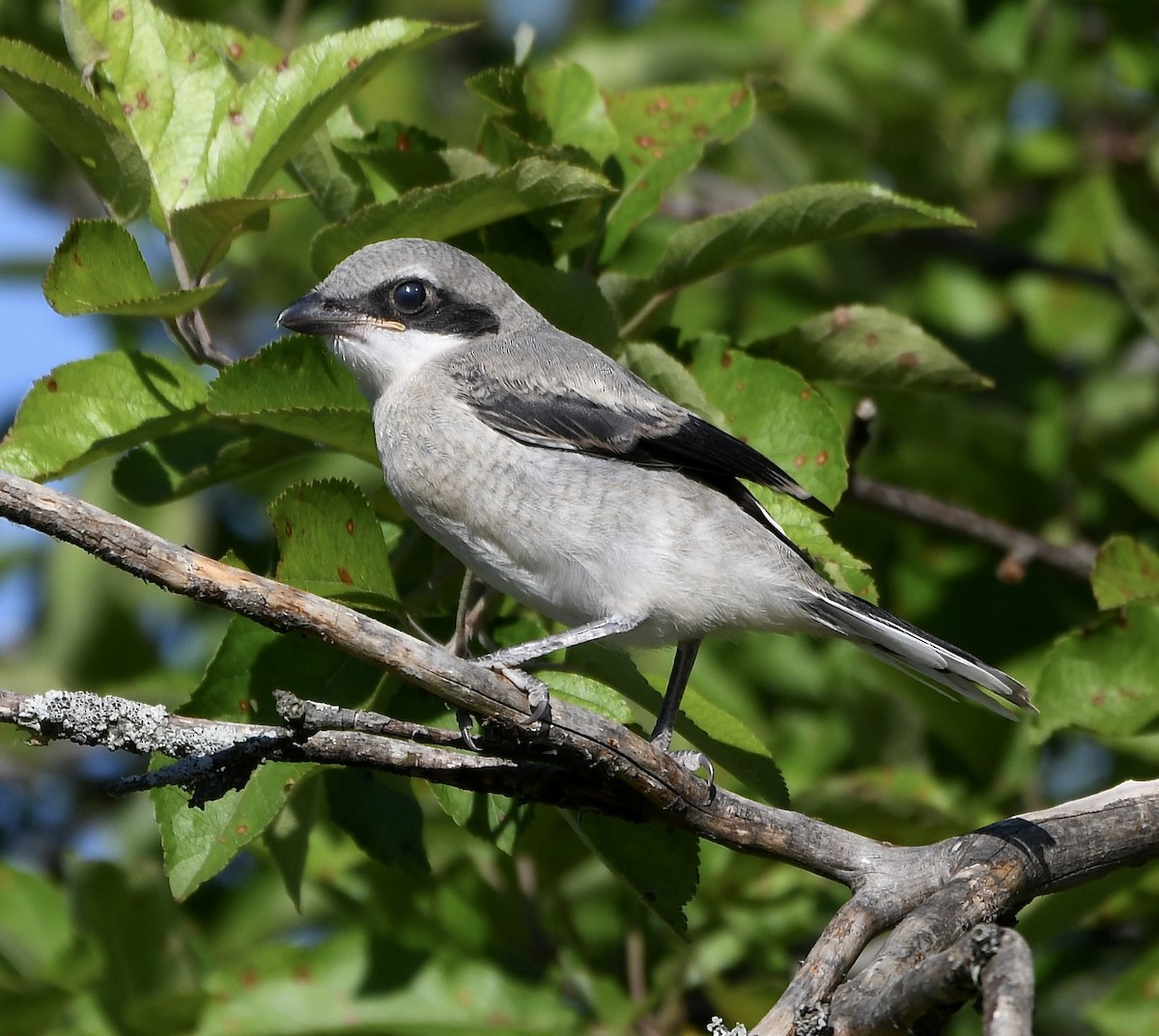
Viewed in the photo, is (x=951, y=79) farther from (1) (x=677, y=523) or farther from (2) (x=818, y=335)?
(1) (x=677, y=523)

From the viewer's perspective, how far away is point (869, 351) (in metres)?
4.43

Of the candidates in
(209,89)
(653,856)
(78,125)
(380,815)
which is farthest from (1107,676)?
(78,125)

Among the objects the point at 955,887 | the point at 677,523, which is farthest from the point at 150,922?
the point at 955,887

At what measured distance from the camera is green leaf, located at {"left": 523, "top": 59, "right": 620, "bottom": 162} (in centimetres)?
440

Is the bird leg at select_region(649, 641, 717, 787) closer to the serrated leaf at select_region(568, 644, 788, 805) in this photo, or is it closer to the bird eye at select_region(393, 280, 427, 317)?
the serrated leaf at select_region(568, 644, 788, 805)

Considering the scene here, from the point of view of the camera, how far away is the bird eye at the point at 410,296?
4.30 metres

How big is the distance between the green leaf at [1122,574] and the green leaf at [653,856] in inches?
52.7

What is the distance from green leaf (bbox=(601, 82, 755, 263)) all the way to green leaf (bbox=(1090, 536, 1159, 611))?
5.37 ft

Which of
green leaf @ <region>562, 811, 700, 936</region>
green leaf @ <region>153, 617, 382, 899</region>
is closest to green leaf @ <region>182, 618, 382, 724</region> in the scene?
green leaf @ <region>153, 617, 382, 899</region>

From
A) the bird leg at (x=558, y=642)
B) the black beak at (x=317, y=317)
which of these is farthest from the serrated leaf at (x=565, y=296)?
the bird leg at (x=558, y=642)

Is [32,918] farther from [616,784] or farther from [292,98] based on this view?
[292,98]

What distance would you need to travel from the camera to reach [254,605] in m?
2.72

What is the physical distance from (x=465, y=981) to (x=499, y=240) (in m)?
2.32

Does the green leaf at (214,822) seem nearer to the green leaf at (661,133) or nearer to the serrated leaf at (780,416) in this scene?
the serrated leaf at (780,416)
